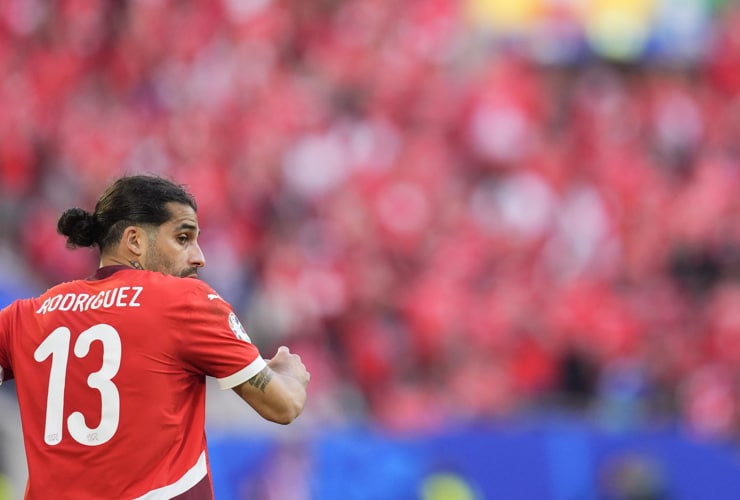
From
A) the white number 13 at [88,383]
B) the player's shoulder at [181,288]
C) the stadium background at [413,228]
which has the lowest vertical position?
the white number 13 at [88,383]

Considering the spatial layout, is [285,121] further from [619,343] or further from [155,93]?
[619,343]

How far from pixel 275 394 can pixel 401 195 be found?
7.90 m

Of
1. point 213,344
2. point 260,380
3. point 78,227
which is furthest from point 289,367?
point 78,227

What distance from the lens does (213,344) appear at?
313 cm

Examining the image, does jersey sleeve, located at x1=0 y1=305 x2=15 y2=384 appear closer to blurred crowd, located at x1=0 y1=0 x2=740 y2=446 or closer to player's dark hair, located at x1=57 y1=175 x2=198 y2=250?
player's dark hair, located at x1=57 y1=175 x2=198 y2=250

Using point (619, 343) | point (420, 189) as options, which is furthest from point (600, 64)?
point (619, 343)

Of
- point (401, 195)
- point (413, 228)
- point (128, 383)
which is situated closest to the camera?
point (128, 383)

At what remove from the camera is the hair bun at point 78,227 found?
128 inches

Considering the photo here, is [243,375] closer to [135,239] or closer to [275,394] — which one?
[275,394]

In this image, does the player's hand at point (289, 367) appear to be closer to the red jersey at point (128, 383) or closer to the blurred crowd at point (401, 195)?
the red jersey at point (128, 383)

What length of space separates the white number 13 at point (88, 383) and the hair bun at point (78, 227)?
0.23 meters

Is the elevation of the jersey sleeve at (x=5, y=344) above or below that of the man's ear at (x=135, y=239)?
below

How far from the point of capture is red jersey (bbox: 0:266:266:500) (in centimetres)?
309

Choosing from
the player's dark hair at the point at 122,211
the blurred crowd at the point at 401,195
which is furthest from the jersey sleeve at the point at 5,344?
the blurred crowd at the point at 401,195
